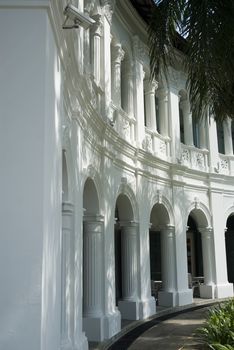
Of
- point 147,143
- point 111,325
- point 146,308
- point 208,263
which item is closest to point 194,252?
point 208,263

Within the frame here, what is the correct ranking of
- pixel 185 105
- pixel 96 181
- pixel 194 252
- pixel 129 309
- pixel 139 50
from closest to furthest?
pixel 96 181 < pixel 129 309 < pixel 139 50 < pixel 185 105 < pixel 194 252

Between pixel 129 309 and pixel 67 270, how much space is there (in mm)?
6213

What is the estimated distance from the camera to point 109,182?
1264cm

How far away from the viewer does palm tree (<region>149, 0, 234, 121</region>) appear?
29.6 feet

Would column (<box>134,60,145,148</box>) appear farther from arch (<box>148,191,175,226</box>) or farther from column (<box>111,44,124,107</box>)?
arch (<box>148,191,175,226</box>)

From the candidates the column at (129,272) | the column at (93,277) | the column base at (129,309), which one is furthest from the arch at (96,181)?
the column base at (129,309)

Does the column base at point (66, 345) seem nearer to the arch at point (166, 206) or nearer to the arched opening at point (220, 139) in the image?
the arch at point (166, 206)

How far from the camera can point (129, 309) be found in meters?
14.2

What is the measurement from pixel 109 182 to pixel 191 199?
7.37m

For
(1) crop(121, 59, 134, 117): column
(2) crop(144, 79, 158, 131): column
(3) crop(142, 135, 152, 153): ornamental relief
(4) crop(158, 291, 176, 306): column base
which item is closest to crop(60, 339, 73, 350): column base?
(3) crop(142, 135, 152, 153): ornamental relief

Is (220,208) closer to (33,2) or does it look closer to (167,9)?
(167,9)

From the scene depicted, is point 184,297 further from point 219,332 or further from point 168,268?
point 219,332

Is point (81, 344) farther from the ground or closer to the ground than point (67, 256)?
closer to the ground

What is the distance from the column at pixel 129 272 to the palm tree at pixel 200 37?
5.46 m
